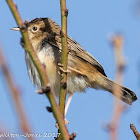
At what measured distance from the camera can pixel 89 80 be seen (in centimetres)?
527

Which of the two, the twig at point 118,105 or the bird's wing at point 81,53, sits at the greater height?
the bird's wing at point 81,53

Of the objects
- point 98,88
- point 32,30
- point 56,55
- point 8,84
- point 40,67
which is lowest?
point 8,84

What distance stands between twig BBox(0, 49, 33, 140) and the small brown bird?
333 cm

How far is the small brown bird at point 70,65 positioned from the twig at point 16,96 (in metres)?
3.33

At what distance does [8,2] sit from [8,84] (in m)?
0.70

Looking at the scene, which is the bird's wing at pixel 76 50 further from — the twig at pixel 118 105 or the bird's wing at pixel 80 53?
the twig at pixel 118 105

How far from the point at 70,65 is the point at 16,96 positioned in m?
3.72

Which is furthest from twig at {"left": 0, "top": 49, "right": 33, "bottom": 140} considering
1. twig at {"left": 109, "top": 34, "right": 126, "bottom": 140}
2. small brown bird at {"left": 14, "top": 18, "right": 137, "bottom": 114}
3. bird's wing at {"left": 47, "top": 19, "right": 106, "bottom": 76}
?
bird's wing at {"left": 47, "top": 19, "right": 106, "bottom": 76}

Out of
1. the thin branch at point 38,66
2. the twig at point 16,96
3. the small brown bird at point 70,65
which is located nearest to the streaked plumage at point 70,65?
the small brown bird at point 70,65

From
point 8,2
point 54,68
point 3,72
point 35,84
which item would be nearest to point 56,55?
point 54,68

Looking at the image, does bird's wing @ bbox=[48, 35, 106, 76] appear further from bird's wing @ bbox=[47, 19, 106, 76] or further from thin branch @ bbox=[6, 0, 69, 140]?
thin branch @ bbox=[6, 0, 69, 140]

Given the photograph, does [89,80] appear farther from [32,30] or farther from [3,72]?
[3,72]

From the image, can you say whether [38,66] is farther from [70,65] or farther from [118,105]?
[70,65]

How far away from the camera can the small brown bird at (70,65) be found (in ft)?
15.8
